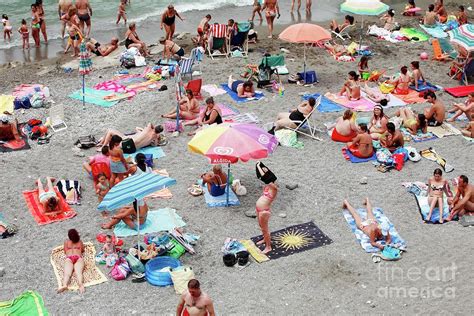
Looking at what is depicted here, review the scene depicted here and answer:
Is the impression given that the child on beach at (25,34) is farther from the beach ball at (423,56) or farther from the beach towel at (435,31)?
the beach towel at (435,31)

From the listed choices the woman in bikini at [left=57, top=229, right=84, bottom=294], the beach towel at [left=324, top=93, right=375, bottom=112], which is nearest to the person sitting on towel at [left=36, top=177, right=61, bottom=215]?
the woman in bikini at [left=57, top=229, right=84, bottom=294]

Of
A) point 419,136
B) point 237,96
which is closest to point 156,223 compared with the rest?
point 237,96

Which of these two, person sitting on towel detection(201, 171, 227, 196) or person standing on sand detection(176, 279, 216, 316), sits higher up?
person standing on sand detection(176, 279, 216, 316)

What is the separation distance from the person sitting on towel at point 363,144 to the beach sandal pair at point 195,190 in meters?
3.19

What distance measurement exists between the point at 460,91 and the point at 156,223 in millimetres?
8955

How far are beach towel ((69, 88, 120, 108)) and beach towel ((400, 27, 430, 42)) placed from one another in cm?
939

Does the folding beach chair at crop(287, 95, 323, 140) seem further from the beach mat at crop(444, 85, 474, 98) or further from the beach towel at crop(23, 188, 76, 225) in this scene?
the beach towel at crop(23, 188, 76, 225)

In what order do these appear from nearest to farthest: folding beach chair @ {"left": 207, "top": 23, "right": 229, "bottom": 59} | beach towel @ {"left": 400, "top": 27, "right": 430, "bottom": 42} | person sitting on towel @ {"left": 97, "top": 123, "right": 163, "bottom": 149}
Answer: person sitting on towel @ {"left": 97, "top": 123, "right": 163, "bottom": 149} → folding beach chair @ {"left": 207, "top": 23, "right": 229, "bottom": 59} → beach towel @ {"left": 400, "top": 27, "right": 430, "bottom": 42}

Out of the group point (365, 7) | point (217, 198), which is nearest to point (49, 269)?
point (217, 198)

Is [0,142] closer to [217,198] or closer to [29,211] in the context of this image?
[29,211]

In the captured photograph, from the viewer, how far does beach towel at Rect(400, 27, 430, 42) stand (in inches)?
773

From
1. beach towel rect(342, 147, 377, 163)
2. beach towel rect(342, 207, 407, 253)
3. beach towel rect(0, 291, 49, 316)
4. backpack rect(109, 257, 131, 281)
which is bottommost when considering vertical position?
beach towel rect(0, 291, 49, 316)

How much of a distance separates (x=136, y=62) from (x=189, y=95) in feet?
12.6

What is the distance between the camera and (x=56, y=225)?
10328mm
